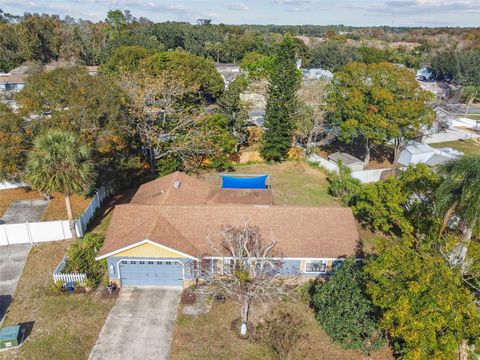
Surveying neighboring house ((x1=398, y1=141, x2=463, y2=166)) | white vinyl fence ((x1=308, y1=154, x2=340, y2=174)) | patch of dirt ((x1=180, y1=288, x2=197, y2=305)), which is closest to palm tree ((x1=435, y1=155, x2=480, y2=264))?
patch of dirt ((x1=180, y1=288, x2=197, y2=305))

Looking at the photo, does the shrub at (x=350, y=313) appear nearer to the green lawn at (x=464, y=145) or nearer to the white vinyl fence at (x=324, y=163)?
the white vinyl fence at (x=324, y=163)

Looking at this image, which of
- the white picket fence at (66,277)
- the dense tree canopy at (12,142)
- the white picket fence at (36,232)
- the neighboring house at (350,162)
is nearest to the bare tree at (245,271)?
the white picket fence at (66,277)

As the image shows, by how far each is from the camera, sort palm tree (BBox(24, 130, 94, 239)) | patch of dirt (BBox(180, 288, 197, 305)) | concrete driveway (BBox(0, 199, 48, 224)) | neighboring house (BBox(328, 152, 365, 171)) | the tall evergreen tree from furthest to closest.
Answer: the tall evergreen tree
neighboring house (BBox(328, 152, 365, 171))
concrete driveway (BBox(0, 199, 48, 224))
palm tree (BBox(24, 130, 94, 239))
patch of dirt (BBox(180, 288, 197, 305))

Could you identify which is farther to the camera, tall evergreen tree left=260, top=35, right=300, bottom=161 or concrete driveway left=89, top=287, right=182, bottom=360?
tall evergreen tree left=260, top=35, right=300, bottom=161

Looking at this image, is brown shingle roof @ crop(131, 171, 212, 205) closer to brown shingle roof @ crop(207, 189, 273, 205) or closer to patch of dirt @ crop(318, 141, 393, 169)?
brown shingle roof @ crop(207, 189, 273, 205)

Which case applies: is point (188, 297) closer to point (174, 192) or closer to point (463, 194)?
point (174, 192)

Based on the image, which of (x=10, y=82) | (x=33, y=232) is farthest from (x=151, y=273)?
(x=10, y=82)
